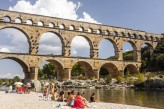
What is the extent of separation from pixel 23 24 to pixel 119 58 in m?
22.6

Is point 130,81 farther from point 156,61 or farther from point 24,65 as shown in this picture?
point 24,65

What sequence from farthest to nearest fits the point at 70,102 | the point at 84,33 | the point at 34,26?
the point at 84,33, the point at 34,26, the point at 70,102

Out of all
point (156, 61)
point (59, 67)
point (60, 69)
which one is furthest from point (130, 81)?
point (156, 61)

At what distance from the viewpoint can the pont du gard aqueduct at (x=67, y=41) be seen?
4847cm

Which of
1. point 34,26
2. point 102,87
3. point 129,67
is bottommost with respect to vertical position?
point 102,87

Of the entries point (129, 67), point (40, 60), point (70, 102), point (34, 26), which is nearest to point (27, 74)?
point (40, 60)

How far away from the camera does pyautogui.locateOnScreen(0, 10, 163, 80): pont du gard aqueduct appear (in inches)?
1908

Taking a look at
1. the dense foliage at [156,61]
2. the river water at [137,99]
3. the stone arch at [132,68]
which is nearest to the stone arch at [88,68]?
the stone arch at [132,68]

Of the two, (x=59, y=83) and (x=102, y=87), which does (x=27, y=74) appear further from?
(x=102, y=87)

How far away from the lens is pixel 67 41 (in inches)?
2116

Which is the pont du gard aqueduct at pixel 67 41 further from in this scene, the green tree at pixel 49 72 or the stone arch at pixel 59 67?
the green tree at pixel 49 72

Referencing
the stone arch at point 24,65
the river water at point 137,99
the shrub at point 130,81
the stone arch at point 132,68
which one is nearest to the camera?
the river water at point 137,99

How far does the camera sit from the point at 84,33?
56219 millimetres

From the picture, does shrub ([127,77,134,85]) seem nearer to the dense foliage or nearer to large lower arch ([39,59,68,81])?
large lower arch ([39,59,68,81])
